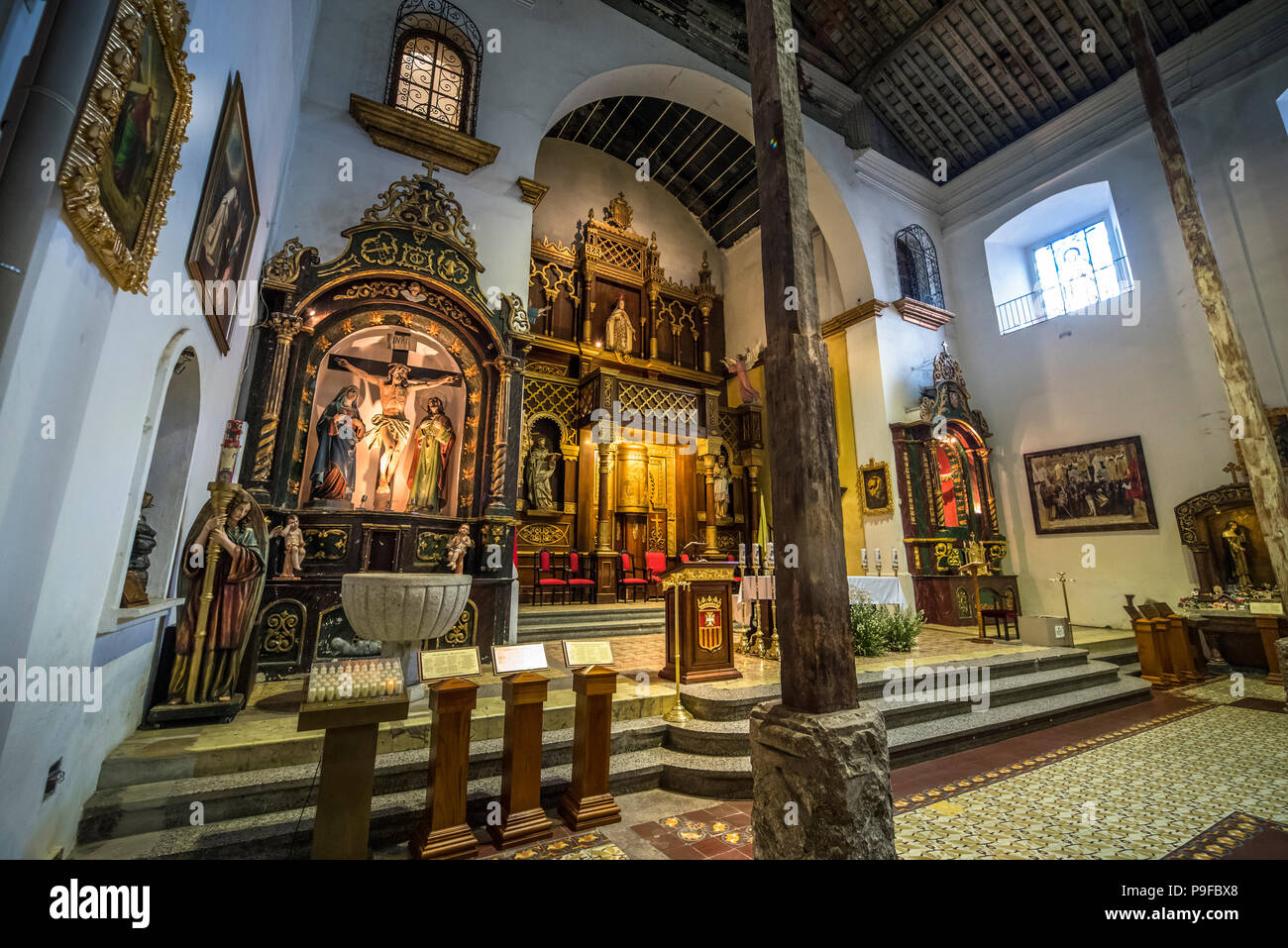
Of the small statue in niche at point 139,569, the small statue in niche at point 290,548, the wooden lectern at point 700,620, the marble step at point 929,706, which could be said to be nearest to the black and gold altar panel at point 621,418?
the small statue in niche at point 290,548

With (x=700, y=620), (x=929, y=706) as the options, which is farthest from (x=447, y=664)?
(x=929, y=706)

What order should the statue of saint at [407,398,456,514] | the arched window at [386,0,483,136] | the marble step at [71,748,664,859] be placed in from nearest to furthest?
the marble step at [71,748,664,859]
the statue of saint at [407,398,456,514]
the arched window at [386,0,483,136]

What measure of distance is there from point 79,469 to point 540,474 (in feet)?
24.5

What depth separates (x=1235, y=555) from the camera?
6777mm

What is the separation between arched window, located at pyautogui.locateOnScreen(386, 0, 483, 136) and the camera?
634cm

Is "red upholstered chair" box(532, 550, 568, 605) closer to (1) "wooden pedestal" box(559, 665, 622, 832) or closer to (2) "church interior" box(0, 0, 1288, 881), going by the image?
(2) "church interior" box(0, 0, 1288, 881)

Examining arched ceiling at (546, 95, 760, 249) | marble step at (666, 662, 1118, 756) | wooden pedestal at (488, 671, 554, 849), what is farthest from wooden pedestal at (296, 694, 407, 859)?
arched ceiling at (546, 95, 760, 249)

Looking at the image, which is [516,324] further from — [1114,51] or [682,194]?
[1114,51]

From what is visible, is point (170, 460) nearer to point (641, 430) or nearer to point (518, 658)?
point (518, 658)

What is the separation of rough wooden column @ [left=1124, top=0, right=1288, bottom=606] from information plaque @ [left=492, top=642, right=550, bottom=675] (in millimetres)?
6533

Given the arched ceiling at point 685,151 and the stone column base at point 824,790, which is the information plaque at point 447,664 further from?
the arched ceiling at point 685,151

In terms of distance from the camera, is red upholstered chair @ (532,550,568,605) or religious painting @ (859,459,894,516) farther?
religious painting @ (859,459,894,516)

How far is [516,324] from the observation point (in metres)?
5.84

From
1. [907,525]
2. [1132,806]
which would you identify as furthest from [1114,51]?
[1132,806]
